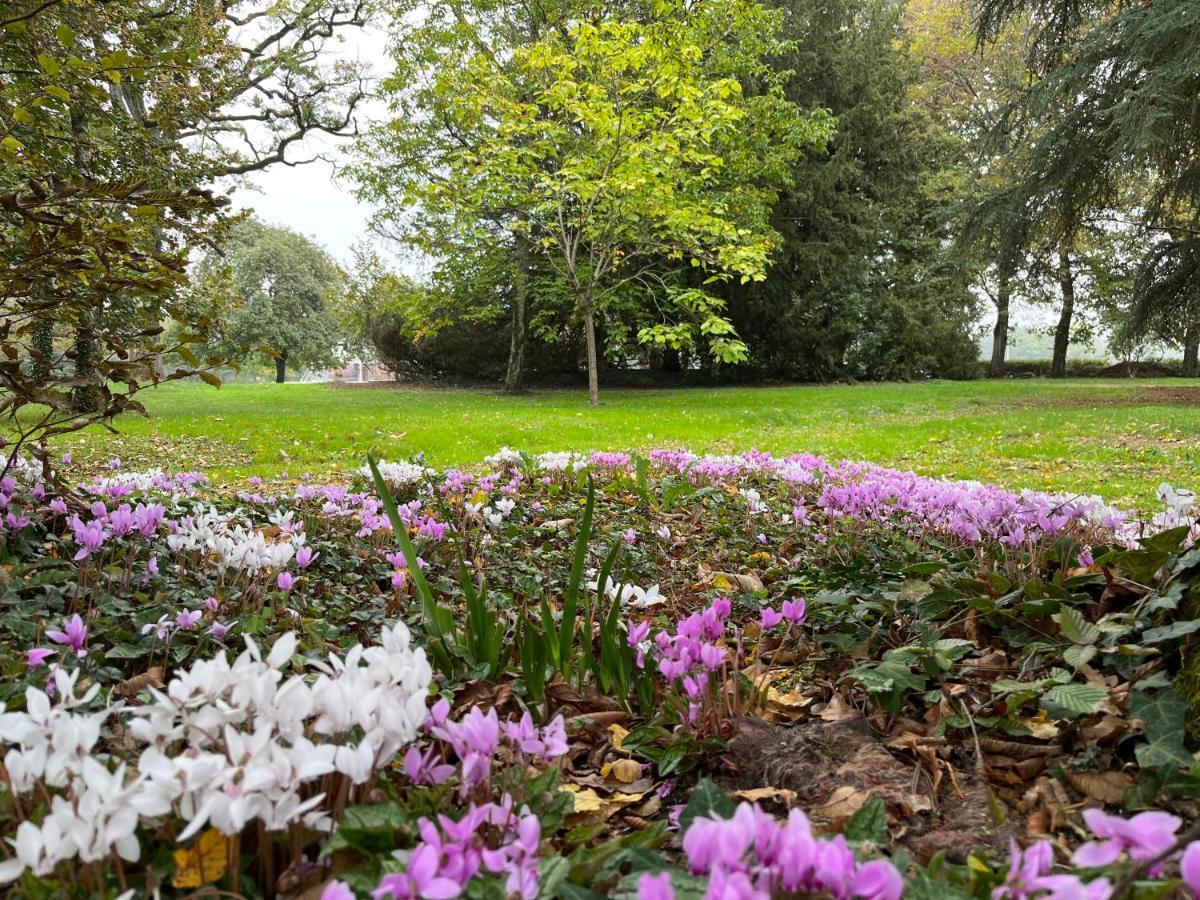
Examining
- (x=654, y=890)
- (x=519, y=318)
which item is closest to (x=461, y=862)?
(x=654, y=890)

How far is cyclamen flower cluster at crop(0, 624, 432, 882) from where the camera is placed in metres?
0.89

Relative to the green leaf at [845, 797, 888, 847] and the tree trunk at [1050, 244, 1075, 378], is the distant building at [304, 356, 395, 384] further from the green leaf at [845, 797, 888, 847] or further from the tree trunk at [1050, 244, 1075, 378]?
the green leaf at [845, 797, 888, 847]

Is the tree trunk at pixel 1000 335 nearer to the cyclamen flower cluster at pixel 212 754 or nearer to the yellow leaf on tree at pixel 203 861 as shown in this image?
the cyclamen flower cluster at pixel 212 754

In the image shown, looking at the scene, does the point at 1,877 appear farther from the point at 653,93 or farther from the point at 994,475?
the point at 653,93

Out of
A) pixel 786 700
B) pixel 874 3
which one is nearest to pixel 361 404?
pixel 786 700

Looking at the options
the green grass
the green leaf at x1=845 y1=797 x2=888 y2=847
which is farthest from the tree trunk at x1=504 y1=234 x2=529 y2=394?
the green leaf at x1=845 y1=797 x2=888 y2=847

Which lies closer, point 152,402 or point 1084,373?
point 152,402

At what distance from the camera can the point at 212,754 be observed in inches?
39.4

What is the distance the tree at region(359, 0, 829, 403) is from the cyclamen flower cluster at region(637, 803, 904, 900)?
14.5 metres

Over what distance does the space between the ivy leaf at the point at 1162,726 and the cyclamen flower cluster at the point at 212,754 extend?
1.28 metres

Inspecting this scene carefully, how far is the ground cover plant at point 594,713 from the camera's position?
0.93 meters

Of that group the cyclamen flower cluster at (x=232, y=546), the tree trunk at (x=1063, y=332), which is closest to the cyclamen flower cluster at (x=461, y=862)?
the cyclamen flower cluster at (x=232, y=546)

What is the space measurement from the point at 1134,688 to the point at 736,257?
48.7 ft

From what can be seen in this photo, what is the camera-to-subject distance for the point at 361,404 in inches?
734
